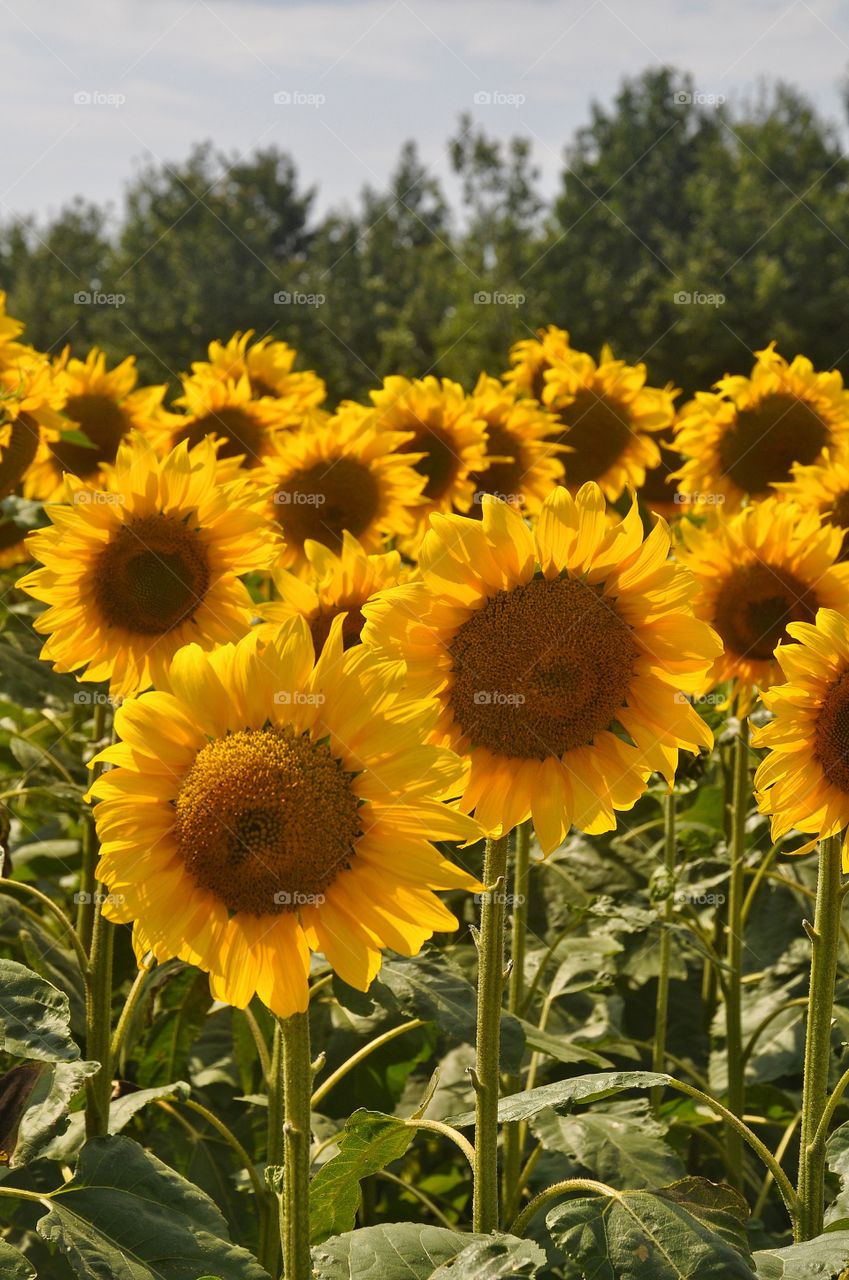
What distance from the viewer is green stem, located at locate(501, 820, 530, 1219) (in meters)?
2.76

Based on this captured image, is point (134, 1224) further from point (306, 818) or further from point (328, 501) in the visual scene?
point (328, 501)

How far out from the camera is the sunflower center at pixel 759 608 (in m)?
3.24

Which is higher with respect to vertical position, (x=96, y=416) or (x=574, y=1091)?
(x=96, y=416)

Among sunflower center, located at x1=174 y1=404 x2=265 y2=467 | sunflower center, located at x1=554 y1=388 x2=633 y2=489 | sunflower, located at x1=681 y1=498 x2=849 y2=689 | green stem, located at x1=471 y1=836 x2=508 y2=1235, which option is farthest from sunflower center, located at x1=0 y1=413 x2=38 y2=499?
sunflower center, located at x1=554 y1=388 x2=633 y2=489

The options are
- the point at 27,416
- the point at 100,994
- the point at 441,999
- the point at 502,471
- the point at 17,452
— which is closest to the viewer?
the point at 441,999

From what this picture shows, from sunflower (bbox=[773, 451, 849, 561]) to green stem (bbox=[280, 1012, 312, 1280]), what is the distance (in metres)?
2.35

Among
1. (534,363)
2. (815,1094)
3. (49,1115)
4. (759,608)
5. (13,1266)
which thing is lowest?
(13,1266)

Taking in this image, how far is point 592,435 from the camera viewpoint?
5457 millimetres

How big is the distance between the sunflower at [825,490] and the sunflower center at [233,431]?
1902 millimetres

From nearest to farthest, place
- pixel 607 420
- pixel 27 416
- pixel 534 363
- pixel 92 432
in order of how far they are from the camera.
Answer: pixel 27 416 → pixel 92 432 → pixel 607 420 → pixel 534 363

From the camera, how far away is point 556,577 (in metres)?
2.15

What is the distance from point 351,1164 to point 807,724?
3.39ft

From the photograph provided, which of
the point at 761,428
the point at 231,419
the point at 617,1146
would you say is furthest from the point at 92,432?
the point at 617,1146

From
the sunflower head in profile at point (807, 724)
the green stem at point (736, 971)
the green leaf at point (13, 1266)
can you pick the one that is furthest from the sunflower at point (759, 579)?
the green leaf at point (13, 1266)
